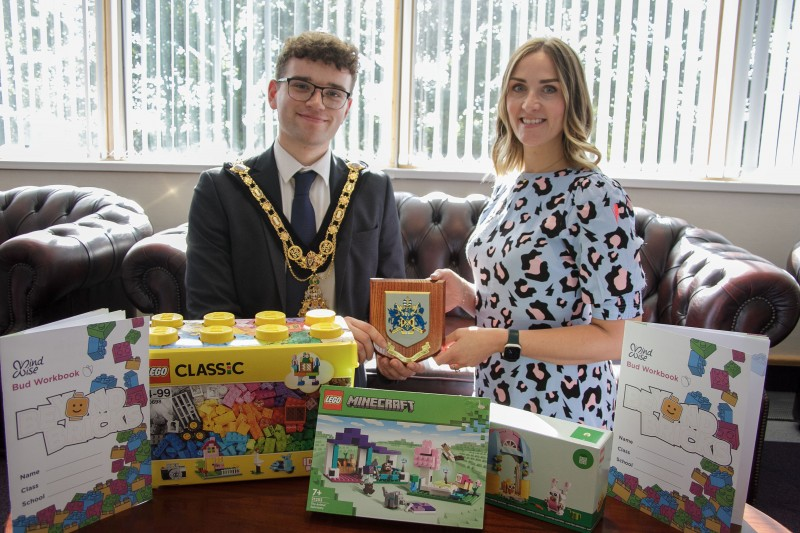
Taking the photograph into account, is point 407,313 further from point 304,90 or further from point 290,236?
point 304,90

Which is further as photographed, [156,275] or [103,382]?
[156,275]

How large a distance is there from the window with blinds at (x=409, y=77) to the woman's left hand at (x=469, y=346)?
232 centimetres

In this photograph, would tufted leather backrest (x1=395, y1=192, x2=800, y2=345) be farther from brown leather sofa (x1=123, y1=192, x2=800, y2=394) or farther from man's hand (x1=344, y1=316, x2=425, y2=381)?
man's hand (x1=344, y1=316, x2=425, y2=381)

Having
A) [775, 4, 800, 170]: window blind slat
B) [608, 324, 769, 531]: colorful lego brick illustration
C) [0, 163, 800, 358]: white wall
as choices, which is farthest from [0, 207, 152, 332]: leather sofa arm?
[775, 4, 800, 170]: window blind slat

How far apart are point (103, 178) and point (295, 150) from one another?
101 inches

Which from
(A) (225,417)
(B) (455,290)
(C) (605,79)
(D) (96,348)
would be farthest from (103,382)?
(C) (605,79)

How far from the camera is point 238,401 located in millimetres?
900

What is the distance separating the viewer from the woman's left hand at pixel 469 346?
4.16 ft

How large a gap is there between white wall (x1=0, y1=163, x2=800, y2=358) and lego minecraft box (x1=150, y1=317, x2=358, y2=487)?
2728 millimetres

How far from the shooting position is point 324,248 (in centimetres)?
151

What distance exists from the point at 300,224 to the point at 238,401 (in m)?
0.69

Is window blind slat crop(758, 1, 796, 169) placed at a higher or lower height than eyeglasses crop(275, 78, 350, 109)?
higher

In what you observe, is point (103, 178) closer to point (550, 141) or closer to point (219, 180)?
point (219, 180)

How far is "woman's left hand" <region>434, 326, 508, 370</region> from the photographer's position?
4.16ft
